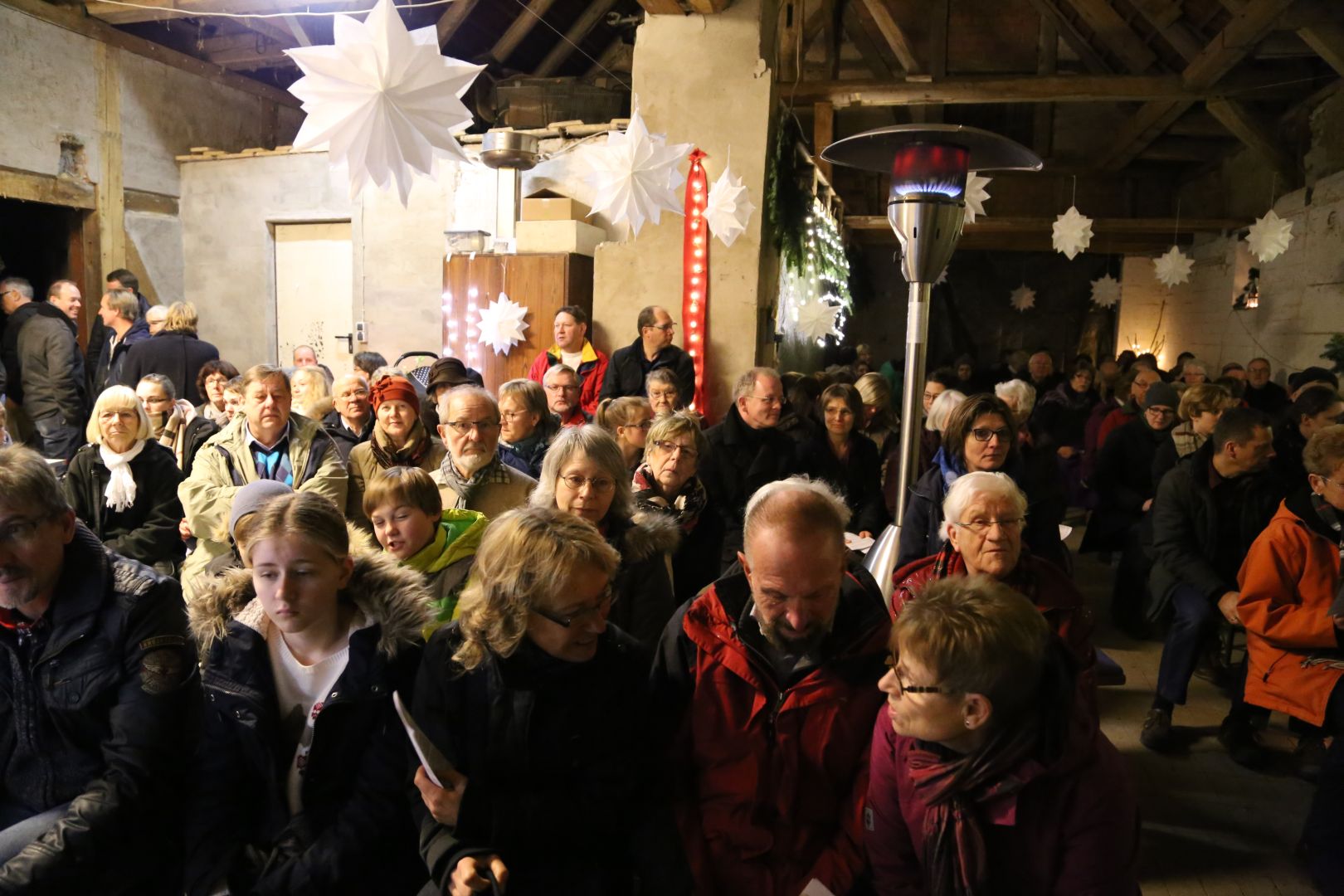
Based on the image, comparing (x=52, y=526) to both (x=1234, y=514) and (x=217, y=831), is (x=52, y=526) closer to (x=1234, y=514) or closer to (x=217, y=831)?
(x=217, y=831)

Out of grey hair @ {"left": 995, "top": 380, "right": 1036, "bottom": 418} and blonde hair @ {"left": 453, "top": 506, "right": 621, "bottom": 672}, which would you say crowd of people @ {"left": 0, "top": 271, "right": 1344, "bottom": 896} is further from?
grey hair @ {"left": 995, "top": 380, "right": 1036, "bottom": 418}

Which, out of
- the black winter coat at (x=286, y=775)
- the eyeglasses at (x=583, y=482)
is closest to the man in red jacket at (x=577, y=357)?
the eyeglasses at (x=583, y=482)

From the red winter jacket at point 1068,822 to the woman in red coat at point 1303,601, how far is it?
76.0 inches

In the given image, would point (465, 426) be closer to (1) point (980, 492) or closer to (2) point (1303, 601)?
(1) point (980, 492)

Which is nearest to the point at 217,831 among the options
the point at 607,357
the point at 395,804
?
the point at 395,804

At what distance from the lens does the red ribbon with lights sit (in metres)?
6.68

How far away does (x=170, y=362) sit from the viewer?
5820mm

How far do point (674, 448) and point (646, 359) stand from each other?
2.94m

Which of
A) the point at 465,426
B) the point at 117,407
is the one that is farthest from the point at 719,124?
the point at 117,407

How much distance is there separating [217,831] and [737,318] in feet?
17.9

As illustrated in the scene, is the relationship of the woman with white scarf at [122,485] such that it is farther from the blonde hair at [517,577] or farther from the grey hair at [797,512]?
the grey hair at [797,512]

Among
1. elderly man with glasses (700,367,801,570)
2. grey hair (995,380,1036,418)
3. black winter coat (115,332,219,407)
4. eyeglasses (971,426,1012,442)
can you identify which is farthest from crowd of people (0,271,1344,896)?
black winter coat (115,332,219,407)

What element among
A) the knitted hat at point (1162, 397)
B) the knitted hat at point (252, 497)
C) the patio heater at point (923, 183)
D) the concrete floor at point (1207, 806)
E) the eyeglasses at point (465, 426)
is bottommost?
the concrete floor at point (1207, 806)

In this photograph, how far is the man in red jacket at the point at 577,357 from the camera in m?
6.32
